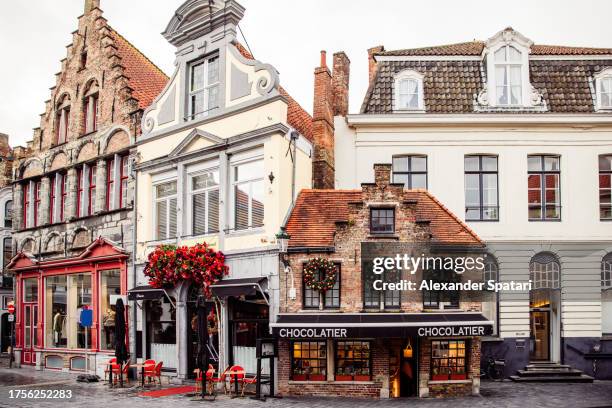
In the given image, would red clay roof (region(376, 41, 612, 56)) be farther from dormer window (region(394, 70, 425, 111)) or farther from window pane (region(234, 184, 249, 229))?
window pane (region(234, 184, 249, 229))

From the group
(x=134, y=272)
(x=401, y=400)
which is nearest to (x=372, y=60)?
(x=134, y=272)

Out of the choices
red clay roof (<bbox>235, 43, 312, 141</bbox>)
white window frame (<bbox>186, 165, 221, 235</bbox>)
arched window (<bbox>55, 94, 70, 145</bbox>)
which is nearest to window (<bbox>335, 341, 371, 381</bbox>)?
white window frame (<bbox>186, 165, 221, 235</bbox>)

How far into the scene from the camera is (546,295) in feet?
72.0

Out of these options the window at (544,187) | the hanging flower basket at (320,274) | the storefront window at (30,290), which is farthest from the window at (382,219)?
the storefront window at (30,290)

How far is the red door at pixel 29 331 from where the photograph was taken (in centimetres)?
2709

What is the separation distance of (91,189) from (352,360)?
42.2ft

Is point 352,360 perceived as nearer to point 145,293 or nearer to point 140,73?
point 145,293

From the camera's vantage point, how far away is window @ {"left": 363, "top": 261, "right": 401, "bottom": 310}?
18.2m

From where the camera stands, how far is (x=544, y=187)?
865 inches

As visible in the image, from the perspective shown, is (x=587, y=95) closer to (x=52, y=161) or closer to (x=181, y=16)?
(x=181, y=16)

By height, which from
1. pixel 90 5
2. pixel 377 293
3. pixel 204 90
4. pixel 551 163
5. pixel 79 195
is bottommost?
pixel 377 293

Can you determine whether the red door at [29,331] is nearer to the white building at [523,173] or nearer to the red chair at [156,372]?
the red chair at [156,372]

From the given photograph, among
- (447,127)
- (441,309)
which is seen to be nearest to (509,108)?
(447,127)

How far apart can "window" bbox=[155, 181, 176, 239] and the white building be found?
17.9 ft
